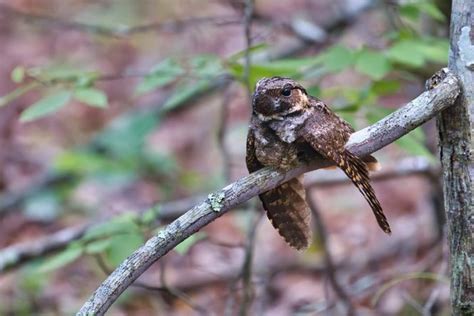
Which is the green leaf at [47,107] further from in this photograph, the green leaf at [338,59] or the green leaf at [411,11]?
the green leaf at [411,11]

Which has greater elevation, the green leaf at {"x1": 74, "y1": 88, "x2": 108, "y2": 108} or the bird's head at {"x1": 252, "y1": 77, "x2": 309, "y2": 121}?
the green leaf at {"x1": 74, "y1": 88, "x2": 108, "y2": 108}

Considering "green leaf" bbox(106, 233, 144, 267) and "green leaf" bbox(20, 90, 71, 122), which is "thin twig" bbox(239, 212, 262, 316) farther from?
"green leaf" bbox(20, 90, 71, 122)

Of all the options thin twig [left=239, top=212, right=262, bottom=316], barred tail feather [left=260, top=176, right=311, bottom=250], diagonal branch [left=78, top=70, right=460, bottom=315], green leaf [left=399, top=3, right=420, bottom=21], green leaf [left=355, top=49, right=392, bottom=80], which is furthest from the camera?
thin twig [left=239, top=212, right=262, bottom=316]

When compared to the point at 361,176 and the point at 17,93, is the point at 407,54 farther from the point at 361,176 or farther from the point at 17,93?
the point at 17,93

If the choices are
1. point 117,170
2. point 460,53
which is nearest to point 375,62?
point 460,53

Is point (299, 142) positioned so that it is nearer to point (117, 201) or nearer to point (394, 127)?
point (394, 127)

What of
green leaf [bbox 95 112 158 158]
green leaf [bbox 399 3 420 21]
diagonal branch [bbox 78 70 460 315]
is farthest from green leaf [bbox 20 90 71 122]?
green leaf [bbox 95 112 158 158]
